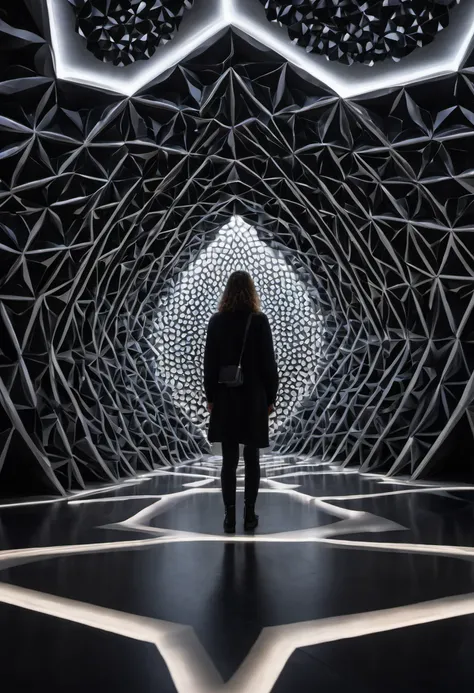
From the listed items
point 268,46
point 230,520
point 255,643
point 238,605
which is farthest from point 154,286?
point 255,643

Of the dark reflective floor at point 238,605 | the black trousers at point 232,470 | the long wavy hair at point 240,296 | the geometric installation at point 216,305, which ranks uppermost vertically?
the geometric installation at point 216,305

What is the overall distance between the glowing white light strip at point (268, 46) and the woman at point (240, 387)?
21.0 ft

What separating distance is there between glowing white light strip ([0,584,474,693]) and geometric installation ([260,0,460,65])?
8.98m

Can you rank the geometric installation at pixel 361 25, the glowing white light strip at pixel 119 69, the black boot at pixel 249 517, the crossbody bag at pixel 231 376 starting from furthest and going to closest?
1. the glowing white light strip at pixel 119 69
2. the geometric installation at pixel 361 25
3. the black boot at pixel 249 517
4. the crossbody bag at pixel 231 376

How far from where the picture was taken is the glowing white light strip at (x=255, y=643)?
2.28m

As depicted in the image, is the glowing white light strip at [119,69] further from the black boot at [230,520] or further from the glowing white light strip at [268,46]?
the black boot at [230,520]

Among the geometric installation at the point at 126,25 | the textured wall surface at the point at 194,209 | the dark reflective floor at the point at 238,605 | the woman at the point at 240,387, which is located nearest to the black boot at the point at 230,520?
the woman at the point at 240,387

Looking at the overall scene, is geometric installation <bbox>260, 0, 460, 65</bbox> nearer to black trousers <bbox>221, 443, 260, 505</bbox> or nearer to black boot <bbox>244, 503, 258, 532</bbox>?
black trousers <bbox>221, 443, 260, 505</bbox>

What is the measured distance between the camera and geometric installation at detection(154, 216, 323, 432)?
1084 inches

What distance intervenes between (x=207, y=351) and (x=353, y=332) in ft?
53.3

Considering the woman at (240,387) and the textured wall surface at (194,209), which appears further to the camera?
the textured wall surface at (194,209)

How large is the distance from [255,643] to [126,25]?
9.74 m

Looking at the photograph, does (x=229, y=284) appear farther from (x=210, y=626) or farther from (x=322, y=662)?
(x=322, y=662)

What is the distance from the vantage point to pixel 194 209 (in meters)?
18.7
